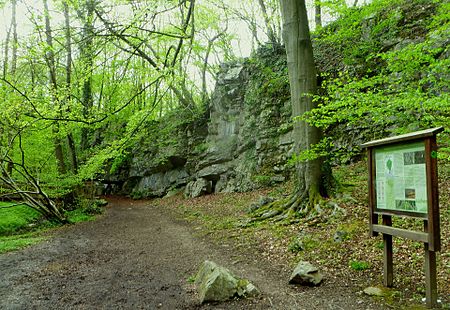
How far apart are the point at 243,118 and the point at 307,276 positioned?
1341cm

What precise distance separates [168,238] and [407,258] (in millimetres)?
6025

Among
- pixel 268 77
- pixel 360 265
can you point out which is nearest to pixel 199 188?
pixel 268 77

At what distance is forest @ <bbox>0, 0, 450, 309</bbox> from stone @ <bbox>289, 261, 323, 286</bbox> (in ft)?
2.52

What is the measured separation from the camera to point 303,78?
315 inches

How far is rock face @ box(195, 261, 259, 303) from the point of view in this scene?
13.0 feet

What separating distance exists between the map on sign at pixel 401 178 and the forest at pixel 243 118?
33.2 inches

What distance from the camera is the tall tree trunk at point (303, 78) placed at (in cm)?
796

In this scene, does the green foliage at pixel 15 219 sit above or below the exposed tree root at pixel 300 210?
below

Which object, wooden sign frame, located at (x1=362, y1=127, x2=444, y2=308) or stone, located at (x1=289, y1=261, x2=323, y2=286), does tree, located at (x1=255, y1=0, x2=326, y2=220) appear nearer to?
stone, located at (x1=289, y1=261, x2=323, y2=286)

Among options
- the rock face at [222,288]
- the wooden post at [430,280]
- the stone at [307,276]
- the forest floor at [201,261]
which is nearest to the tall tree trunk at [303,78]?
the forest floor at [201,261]

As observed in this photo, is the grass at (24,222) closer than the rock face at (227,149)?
Yes

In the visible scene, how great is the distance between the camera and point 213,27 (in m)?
20.9

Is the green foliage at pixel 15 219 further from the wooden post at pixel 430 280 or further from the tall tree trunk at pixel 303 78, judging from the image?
the wooden post at pixel 430 280

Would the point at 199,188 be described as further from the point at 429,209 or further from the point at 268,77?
the point at 429,209
